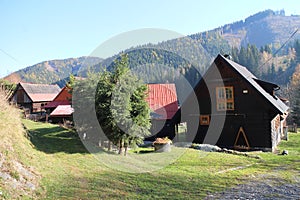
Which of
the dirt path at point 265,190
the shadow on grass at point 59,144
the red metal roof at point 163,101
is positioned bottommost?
the dirt path at point 265,190

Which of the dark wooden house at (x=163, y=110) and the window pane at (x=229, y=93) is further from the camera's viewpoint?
the dark wooden house at (x=163, y=110)

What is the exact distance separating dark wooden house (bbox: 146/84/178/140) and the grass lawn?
8.33m

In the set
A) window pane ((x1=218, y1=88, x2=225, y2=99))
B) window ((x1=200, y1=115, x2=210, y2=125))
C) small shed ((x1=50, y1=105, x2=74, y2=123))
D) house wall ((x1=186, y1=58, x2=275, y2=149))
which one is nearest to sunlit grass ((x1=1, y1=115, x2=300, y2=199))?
house wall ((x1=186, y1=58, x2=275, y2=149))

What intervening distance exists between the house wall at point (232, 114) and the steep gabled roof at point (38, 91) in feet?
107

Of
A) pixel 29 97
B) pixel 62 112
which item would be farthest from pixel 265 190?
pixel 29 97

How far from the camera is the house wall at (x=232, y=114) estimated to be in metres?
19.9

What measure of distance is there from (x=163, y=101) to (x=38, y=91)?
30079mm

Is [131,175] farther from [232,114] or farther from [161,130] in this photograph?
[161,130]

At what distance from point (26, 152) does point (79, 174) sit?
7.64 feet

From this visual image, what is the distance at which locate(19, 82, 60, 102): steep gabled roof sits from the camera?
149 feet

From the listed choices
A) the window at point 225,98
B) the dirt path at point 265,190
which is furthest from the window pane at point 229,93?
the dirt path at point 265,190

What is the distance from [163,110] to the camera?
2542 cm

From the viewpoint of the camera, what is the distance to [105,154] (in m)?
14.2

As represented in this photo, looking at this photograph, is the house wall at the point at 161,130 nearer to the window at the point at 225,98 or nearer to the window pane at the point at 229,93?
the window at the point at 225,98
